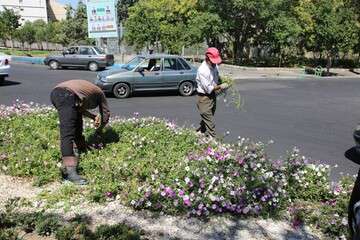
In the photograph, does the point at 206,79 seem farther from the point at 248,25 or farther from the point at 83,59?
the point at 248,25

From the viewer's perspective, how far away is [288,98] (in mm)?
18203

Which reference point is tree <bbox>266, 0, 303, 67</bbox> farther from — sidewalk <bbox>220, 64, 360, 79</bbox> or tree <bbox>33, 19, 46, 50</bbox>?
tree <bbox>33, 19, 46, 50</bbox>

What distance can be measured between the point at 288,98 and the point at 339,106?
2.14 meters

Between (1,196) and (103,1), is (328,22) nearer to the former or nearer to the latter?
(103,1)

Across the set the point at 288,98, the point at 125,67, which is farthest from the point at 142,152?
the point at 288,98

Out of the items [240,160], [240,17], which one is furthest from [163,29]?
[240,160]

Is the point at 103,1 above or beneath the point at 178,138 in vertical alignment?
above

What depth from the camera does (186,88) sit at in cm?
1770

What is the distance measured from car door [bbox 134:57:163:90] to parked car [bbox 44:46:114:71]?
40.5 feet

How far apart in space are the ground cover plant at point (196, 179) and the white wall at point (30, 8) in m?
93.8

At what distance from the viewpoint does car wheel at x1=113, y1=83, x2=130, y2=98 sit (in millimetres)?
16688

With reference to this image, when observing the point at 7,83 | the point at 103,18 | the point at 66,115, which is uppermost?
the point at 103,18

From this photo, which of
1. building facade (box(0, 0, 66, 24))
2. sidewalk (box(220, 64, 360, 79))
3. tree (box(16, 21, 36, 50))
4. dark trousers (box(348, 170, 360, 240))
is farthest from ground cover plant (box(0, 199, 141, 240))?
building facade (box(0, 0, 66, 24))

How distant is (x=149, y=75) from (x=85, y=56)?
13.2 m
